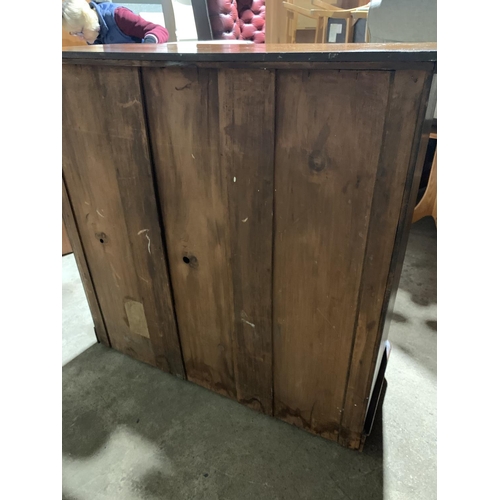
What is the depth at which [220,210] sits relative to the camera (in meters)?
0.96

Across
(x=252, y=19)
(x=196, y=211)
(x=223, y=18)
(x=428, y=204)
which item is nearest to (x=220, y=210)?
(x=196, y=211)

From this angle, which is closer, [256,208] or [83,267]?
[256,208]

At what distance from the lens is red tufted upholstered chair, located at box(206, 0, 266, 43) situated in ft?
10.8

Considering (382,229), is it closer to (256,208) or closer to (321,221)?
(321,221)

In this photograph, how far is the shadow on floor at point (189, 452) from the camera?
1013mm

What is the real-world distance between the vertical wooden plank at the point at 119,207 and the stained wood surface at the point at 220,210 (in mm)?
53

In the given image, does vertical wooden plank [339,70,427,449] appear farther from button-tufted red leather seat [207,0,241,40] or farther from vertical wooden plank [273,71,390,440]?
button-tufted red leather seat [207,0,241,40]

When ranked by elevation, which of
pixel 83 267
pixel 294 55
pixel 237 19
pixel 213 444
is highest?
pixel 237 19

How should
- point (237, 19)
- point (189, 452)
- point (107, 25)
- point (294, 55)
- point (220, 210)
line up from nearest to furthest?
point (294, 55)
point (220, 210)
point (189, 452)
point (107, 25)
point (237, 19)

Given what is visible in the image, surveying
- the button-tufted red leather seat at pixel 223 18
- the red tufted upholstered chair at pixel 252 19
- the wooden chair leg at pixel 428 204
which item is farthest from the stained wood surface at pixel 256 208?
the red tufted upholstered chair at pixel 252 19

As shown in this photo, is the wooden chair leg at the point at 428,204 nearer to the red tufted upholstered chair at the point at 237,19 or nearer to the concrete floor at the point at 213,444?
the concrete floor at the point at 213,444

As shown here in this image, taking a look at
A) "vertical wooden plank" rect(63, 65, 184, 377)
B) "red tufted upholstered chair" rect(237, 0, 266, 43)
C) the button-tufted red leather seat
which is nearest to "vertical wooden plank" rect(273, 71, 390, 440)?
"vertical wooden plank" rect(63, 65, 184, 377)

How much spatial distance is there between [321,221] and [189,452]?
2.62 ft

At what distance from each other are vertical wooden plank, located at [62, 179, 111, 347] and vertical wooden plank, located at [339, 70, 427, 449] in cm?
97
